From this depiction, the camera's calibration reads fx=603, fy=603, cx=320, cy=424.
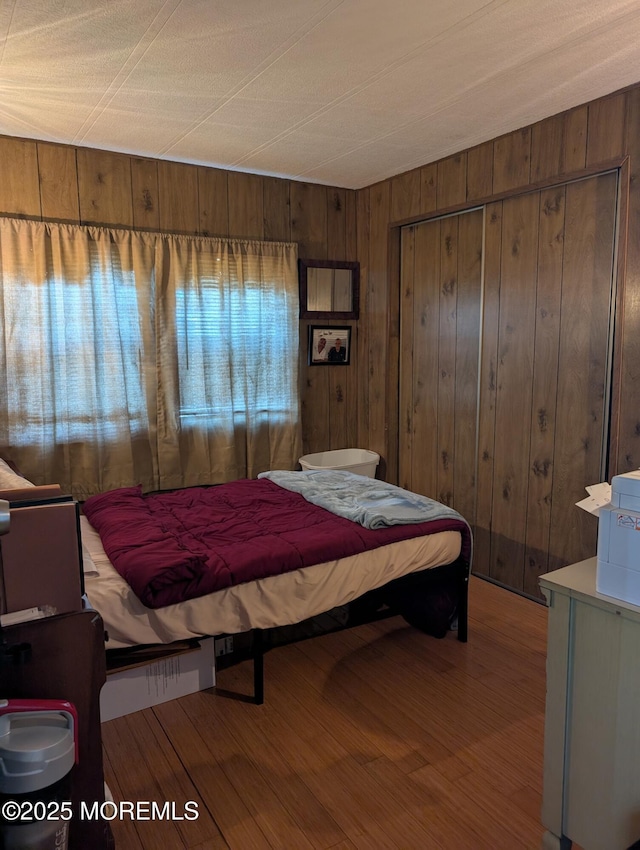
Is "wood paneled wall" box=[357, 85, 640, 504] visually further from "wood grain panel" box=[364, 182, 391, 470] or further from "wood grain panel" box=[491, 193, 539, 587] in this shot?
"wood grain panel" box=[491, 193, 539, 587]

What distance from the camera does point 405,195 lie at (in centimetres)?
412

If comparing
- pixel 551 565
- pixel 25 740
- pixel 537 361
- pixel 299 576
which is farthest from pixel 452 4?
pixel 551 565

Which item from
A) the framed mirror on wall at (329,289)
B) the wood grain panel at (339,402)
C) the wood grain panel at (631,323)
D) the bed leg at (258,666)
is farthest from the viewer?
the wood grain panel at (339,402)

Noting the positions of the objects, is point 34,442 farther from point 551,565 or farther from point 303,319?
point 551,565

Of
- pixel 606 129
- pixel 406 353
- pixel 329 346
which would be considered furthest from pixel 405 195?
pixel 606 129

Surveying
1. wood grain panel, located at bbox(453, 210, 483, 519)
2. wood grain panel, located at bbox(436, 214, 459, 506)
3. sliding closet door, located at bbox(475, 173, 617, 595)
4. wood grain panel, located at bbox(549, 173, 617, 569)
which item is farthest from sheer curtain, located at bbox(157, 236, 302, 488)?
wood grain panel, located at bbox(549, 173, 617, 569)

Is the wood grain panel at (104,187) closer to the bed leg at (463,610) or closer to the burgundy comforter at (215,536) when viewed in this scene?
the burgundy comforter at (215,536)

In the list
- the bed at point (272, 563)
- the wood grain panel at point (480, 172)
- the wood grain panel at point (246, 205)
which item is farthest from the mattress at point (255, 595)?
the wood grain panel at point (246, 205)

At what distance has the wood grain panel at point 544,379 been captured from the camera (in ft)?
10.5

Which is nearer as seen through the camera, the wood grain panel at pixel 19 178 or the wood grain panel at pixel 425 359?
the wood grain panel at pixel 19 178

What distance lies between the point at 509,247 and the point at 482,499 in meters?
1.51

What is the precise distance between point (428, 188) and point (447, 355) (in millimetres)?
1094

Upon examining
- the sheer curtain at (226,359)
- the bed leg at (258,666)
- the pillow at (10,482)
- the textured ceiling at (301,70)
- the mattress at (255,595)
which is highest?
the textured ceiling at (301,70)

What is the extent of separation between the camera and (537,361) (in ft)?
10.9
